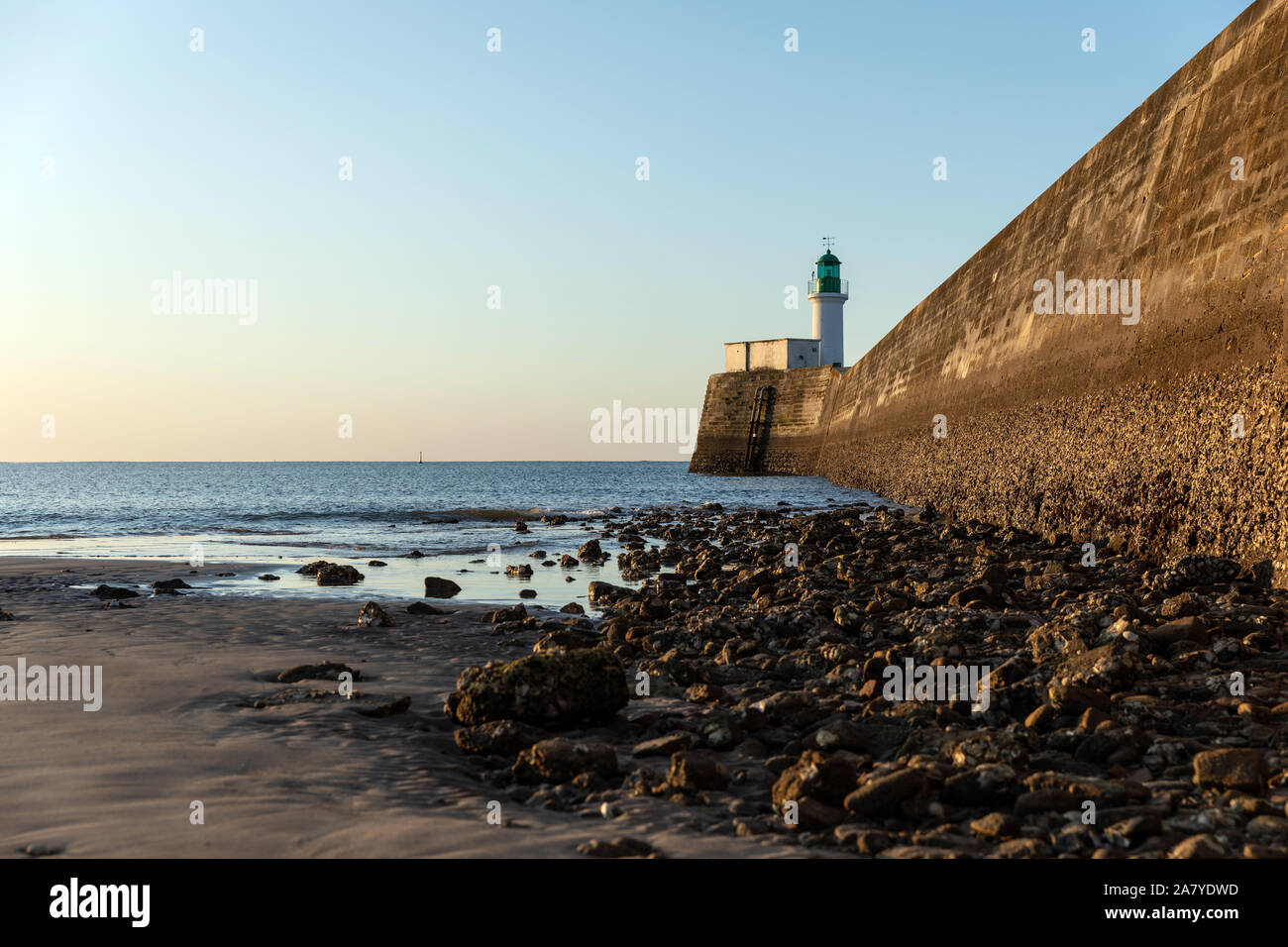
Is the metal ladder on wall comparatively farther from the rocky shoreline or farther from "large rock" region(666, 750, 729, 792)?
"large rock" region(666, 750, 729, 792)

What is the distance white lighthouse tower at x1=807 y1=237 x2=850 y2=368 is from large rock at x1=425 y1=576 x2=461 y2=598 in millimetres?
45677

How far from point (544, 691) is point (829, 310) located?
51905mm

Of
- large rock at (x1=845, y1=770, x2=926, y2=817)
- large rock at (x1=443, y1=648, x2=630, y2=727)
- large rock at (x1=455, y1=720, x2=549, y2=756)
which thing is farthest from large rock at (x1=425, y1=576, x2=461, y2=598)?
large rock at (x1=845, y1=770, x2=926, y2=817)

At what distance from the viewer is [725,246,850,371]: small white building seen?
5222 cm

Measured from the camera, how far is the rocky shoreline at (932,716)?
2.97m

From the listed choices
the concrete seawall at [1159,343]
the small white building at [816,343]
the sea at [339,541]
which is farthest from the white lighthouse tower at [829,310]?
the concrete seawall at [1159,343]

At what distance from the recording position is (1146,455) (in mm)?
8062

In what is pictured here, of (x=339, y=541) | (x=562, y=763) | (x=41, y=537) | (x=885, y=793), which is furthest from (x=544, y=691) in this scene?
(x=41, y=537)

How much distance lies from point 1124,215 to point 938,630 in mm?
6739
